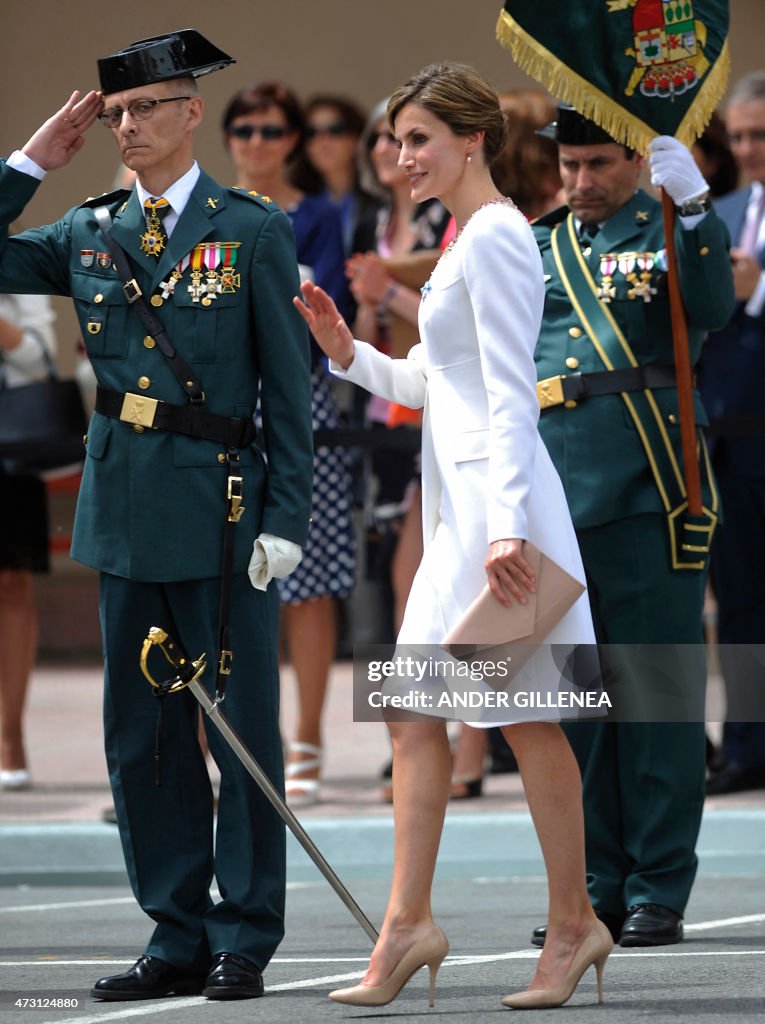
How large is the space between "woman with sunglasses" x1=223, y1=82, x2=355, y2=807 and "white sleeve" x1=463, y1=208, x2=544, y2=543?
3282 mm

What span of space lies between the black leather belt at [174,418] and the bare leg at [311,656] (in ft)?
10.1

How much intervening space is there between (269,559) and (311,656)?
3.14 metres

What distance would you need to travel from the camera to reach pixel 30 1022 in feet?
14.8

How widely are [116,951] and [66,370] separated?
6624mm

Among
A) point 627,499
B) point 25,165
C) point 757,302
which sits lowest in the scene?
point 627,499

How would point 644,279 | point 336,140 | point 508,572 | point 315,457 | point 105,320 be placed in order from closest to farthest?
point 508,572 < point 105,320 < point 644,279 < point 315,457 < point 336,140

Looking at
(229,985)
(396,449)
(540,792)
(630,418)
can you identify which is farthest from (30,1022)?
(396,449)

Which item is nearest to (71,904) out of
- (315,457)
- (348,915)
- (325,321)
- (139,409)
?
(348,915)

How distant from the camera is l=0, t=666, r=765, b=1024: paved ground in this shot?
464 cm

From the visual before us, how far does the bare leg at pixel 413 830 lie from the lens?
4.49 m

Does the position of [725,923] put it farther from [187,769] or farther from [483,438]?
[483,438]

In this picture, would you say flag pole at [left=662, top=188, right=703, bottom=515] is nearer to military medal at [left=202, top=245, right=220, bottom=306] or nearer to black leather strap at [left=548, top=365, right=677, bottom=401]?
black leather strap at [left=548, top=365, right=677, bottom=401]

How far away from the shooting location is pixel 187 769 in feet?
16.3

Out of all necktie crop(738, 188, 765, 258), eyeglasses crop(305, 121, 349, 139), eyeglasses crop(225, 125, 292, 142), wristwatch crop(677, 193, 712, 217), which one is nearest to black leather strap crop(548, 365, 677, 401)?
wristwatch crop(677, 193, 712, 217)
